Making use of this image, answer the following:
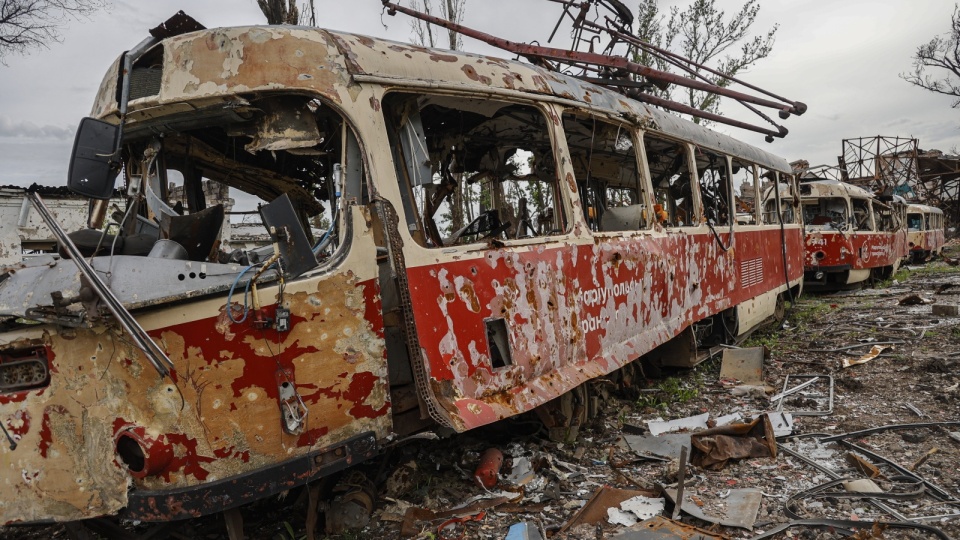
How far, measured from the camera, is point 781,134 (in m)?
7.61

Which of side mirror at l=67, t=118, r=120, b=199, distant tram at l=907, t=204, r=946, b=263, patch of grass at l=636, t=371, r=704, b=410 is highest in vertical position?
side mirror at l=67, t=118, r=120, b=199

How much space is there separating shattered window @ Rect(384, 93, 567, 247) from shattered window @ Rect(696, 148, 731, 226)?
7.45ft

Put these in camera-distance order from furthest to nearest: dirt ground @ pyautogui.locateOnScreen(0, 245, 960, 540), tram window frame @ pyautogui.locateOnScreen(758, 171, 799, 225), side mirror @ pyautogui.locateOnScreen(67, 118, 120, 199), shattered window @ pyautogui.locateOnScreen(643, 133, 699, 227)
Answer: tram window frame @ pyautogui.locateOnScreen(758, 171, 799, 225) < shattered window @ pyautogui.locateOnScreen(643, 133, 699, 227) < dirt ground @ pyautogui.locateOnScreen(0, 245, 960, 540) < side mirror @ pyautogui.locateOnScreen(67, 118, 120, 199)

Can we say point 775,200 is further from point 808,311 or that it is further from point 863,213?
point 863,213

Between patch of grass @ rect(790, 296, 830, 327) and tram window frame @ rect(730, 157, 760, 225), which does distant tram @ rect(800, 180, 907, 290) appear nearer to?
patch of grass @ rect(790, 296, 830, 327)

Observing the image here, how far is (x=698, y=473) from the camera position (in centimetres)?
400

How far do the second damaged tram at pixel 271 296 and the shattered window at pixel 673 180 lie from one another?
2181 mm

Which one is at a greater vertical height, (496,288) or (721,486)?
(496,288)

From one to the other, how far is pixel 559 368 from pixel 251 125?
2.43 metres

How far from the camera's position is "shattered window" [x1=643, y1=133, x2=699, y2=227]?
6.28 m

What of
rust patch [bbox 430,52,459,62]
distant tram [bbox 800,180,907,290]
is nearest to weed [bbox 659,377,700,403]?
rust patch [bbox 430,52,459,62]

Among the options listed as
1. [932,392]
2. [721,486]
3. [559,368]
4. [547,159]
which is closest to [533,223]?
A: [547,159]

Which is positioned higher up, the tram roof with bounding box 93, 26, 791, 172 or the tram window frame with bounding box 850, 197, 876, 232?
the tram roof with bounding box 93, 26, 791, 172

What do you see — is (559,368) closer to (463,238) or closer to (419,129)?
(463,238)
